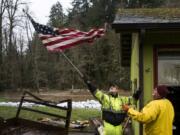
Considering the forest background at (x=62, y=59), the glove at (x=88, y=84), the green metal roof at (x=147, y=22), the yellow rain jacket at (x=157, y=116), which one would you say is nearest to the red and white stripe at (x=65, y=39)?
the green metal roof at (x=147, y=22)

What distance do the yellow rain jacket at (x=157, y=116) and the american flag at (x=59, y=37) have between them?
339 centimetres

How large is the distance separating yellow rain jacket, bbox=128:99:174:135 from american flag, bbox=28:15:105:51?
11.1 ft

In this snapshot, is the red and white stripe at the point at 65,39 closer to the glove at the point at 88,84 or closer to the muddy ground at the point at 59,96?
the glove at the point at 88,84

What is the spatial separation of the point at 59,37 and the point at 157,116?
3.81 metres

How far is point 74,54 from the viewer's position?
72062mm

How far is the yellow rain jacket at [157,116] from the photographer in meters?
8.48

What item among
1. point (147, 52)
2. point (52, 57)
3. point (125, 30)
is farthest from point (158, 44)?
point (52, 57)

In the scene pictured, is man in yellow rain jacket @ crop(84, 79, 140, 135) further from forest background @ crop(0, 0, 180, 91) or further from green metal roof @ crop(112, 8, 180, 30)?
forest background @ crop(0, 0, 180, 91)

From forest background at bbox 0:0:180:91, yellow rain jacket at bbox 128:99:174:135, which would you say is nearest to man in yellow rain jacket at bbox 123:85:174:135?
yellow rain jacket at bbox 128:99:174:135

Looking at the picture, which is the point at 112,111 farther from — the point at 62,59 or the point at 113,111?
the point at 62,59

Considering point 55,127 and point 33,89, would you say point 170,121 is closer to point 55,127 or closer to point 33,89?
point 55,127

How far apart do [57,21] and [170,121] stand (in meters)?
82.8

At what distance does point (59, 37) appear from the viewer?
1166cm

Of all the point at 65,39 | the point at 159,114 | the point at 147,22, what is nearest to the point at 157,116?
the point at 159,114
